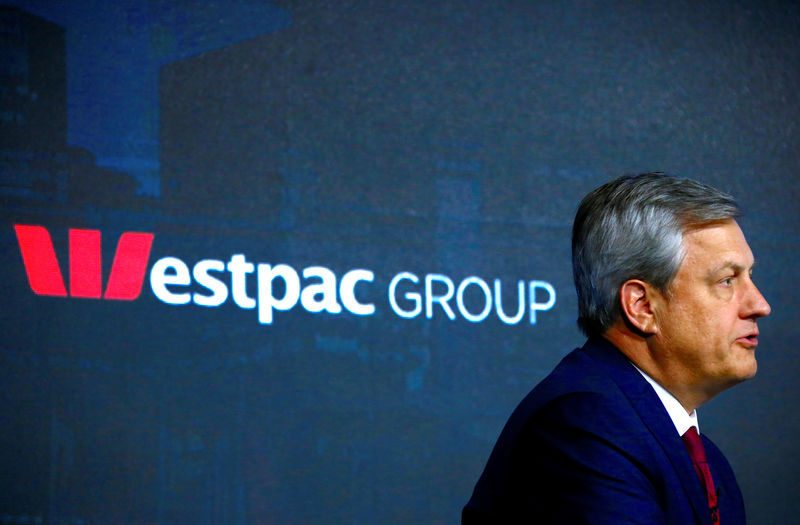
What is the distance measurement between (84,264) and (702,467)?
1.75 meters

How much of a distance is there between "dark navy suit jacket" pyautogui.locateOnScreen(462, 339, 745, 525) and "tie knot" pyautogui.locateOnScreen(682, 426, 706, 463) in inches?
3.2

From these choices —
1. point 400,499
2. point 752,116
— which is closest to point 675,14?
point 752,116

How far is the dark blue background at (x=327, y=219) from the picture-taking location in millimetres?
2381

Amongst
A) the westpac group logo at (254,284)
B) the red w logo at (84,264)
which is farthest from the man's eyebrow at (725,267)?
the red w logo at (84,264)

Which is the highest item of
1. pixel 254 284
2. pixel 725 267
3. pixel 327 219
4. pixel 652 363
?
pixel 327 219

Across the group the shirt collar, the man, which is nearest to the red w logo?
the man

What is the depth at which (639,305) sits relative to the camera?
4.44 feet

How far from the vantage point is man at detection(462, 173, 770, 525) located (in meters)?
1.18

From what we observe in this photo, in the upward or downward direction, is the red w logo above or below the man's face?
above

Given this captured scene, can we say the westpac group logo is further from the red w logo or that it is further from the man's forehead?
the man's forehead

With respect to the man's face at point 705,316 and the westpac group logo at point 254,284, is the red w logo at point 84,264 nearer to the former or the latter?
the westpac group logo at point 254,284

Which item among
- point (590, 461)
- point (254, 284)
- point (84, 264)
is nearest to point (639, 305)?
point (590, 461)

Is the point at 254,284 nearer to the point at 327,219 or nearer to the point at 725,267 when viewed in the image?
the point at 327,219

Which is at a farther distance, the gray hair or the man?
the gray hair
